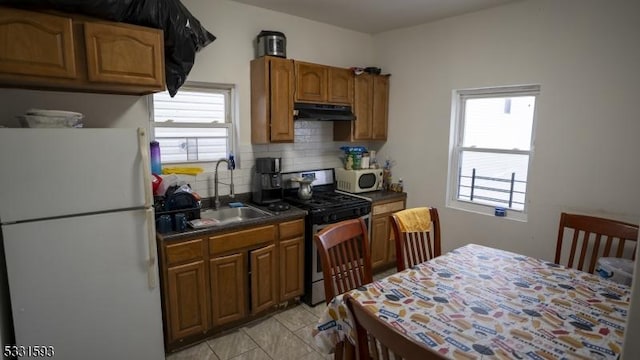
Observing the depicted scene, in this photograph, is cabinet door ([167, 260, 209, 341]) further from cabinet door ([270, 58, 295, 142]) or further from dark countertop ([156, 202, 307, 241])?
cabinet door ([270, 58, 295, 142])

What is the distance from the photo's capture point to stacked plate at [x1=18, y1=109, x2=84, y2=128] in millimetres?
1791

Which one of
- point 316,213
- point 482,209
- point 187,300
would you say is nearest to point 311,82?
point 316,213

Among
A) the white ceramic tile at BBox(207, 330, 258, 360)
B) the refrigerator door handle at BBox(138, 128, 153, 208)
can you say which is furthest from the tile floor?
the refrigerator door handle at BBox(138, 128, 153, 208)

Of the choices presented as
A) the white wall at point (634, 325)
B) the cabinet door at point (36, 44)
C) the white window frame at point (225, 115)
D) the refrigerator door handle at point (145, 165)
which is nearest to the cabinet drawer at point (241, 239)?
the refrigerator door handle at point (145, 165)

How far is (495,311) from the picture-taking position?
1.44 metres

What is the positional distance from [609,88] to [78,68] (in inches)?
132

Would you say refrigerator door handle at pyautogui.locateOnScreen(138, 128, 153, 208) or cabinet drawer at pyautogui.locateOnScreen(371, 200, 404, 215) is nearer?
refrigerator door handle at pyautogui.locateOnScreen(138, 128, 153, 208)

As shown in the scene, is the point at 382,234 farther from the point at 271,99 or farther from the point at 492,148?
the point at 271,99

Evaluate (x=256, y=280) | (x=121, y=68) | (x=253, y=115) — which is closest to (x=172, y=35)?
(x=121, y=68)

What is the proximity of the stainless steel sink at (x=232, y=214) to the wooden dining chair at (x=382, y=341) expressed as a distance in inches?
68.9

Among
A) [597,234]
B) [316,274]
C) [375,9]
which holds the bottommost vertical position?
[316,274]

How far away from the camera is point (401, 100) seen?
12.3 ft

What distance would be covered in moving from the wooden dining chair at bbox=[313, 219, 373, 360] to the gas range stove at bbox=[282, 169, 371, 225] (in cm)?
93

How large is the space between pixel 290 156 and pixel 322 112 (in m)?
0.56
